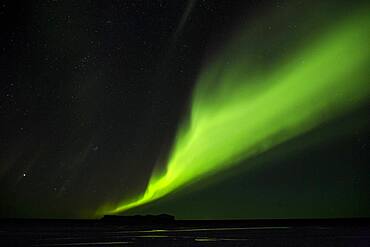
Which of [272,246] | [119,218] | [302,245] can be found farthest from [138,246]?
[119,218]

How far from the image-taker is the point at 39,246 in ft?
39.8

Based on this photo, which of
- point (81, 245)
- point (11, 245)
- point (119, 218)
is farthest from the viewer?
point (119, 218)

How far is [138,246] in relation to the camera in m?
12.2

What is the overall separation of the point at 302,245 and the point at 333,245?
962 mm

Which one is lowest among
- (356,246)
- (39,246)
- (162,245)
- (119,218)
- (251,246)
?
(356,246)

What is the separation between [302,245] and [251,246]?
1202mm

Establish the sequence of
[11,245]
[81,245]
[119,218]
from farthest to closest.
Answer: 1. [119,218]
2. [81,245]
3. [11,245]

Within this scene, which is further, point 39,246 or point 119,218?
point 119,218

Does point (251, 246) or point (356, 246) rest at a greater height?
point (251, 246)

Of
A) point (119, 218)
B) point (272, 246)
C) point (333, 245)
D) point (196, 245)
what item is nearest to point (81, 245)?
point (196, 245)

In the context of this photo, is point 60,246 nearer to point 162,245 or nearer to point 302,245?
point 162,245

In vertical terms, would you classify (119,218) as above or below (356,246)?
above

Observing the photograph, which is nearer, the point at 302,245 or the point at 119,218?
the point at 302,245

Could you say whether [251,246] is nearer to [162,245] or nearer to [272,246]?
[272,246]
